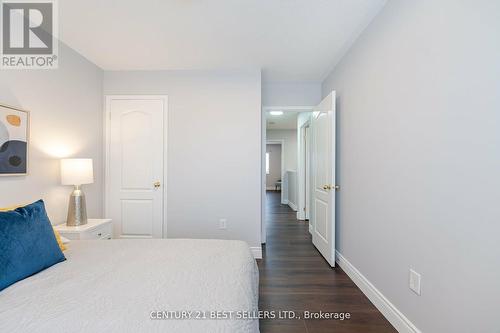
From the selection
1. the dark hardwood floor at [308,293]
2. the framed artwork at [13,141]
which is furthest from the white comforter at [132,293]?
the framed artwork at [13,141]

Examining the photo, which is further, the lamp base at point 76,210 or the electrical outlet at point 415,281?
the lamp base at point 76,210

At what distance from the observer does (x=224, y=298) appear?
1020 mm

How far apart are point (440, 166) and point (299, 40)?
1.77 metres

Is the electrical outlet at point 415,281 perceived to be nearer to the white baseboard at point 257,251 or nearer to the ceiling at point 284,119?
the white baseboard at point 257,251

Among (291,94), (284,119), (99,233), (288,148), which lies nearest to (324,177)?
(291,94)

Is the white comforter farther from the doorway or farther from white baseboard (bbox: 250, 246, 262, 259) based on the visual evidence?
the doorway

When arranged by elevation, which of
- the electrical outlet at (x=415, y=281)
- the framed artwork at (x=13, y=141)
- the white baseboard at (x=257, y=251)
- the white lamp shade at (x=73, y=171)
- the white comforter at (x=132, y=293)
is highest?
the framed artwork at (x=13, y=141)

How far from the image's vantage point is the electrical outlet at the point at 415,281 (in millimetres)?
1507

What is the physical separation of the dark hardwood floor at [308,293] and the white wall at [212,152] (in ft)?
1.74

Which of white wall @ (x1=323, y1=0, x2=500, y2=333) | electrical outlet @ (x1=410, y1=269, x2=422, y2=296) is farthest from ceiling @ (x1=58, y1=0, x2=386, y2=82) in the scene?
electrical outlet @ (x1=410, y1=269, x2=422, y2=296)

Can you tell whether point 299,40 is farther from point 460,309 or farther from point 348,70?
point 460,309

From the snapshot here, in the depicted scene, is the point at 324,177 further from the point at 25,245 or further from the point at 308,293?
the point at 25,245

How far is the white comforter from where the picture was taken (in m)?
0.86

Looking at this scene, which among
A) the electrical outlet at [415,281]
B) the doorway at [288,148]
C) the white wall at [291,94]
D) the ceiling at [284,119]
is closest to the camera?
the electrical outlet at [415,281]
